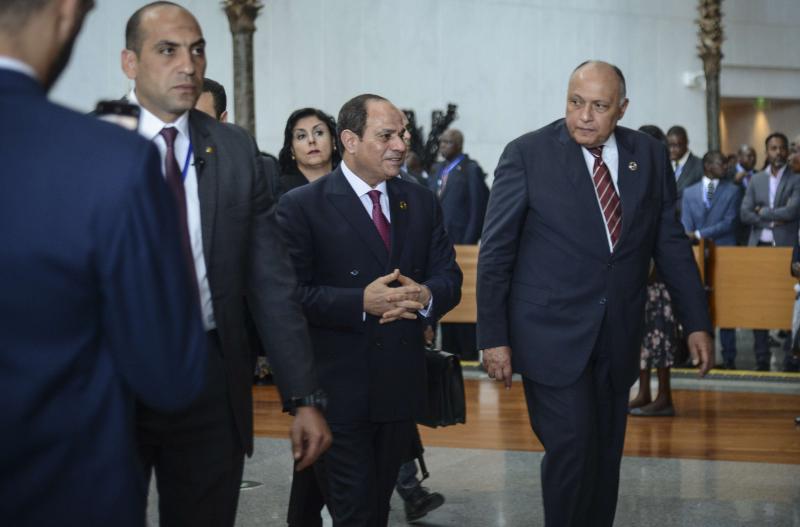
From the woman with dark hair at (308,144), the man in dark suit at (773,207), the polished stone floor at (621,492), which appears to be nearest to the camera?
the polished stone floor at (621,492)

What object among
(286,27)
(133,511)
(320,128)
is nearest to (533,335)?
(320,128)

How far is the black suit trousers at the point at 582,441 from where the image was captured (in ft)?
15.0

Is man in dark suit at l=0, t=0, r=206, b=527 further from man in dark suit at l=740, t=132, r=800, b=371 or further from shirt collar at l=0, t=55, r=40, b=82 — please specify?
man in dark suit at l=740, t=132, r=800, b=371

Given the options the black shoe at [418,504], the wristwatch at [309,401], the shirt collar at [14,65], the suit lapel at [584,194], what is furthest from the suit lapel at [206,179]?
the black shoe at [418,504]

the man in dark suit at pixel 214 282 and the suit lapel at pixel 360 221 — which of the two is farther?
the suit lapel at pixel 360 221

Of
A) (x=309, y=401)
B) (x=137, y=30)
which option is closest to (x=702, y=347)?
(x=309, y=401)

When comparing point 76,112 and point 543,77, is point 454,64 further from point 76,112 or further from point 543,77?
point 76,112

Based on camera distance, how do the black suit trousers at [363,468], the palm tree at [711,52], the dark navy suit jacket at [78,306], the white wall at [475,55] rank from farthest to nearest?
1. the palm tree at [711,52]
2. the white wall at [475,55]
3. the black suit trousers at [363,468]
4. the dark navy suit jacket at [78,306]

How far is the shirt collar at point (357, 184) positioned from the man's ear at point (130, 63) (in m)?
1.30

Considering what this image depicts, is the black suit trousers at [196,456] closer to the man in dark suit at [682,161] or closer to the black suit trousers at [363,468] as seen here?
the black suit trousers at [363,468]

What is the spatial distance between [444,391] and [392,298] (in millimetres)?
738

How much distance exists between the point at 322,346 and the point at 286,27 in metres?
14.9

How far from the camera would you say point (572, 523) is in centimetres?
462

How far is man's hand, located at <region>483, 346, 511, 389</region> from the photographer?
15.4 feet
